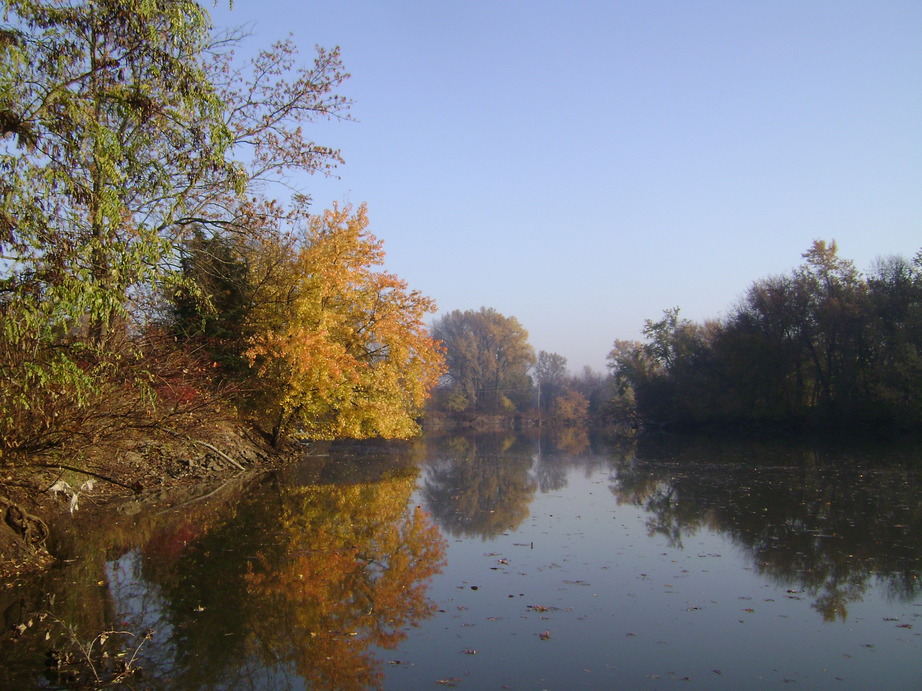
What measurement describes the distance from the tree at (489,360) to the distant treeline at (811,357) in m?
19.9

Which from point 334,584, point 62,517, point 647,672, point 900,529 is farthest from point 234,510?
point 900,529

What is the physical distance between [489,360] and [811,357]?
3590 centimetres

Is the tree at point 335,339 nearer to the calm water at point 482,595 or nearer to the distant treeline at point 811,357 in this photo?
the calm water at point 482,595

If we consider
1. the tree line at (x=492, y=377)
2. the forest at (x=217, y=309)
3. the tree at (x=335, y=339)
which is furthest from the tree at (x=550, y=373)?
the tree at (x=335, y=339)

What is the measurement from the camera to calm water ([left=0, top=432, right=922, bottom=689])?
534 cm

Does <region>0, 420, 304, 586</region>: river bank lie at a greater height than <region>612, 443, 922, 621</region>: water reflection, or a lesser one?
greater

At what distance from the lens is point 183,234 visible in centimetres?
1539


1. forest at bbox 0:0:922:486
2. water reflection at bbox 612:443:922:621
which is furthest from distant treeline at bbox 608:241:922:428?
water reflection at bbox 612:443:922:621

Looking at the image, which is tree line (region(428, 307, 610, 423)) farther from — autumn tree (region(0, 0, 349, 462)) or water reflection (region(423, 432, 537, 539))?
autumn tree (region(0, 0, 349, 462))

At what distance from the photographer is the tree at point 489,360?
2768 inches

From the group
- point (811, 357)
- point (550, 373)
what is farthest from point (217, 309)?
point (550, 373)

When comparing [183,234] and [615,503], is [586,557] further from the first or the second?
[183,234]

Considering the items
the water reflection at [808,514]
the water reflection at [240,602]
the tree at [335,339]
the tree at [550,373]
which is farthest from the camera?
the tree at [550,373]

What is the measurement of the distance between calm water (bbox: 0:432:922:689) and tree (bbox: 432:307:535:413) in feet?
182
